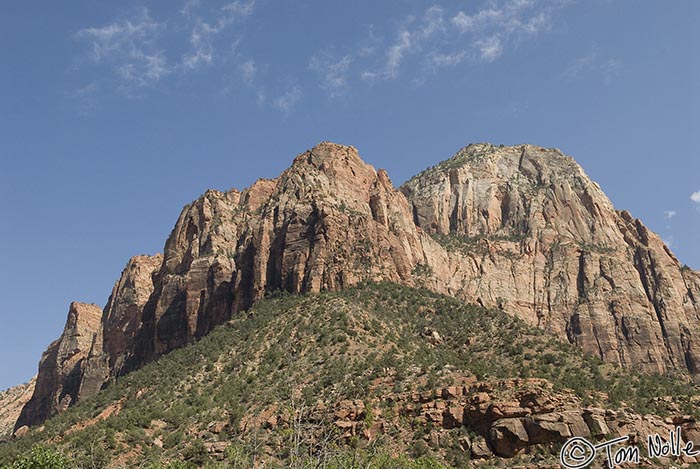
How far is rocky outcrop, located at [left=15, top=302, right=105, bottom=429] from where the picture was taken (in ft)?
409

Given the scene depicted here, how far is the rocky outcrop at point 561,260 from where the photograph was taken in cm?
11906

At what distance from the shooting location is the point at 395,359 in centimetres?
6656

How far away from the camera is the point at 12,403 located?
564 feet

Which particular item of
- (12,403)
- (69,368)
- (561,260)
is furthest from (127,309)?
(561,260)

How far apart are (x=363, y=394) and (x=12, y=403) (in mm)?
142110

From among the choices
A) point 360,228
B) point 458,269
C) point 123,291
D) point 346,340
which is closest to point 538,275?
point 458,269

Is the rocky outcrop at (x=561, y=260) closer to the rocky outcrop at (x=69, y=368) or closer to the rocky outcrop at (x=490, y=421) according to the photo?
the rocky outcrop at (x=490, y=421)

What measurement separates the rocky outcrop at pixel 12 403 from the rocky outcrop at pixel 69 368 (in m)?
12.7

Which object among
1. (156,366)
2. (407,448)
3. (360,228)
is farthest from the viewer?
(360,228)

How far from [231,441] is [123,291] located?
3526 inches

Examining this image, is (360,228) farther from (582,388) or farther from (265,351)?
(582,388)

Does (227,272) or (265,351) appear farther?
(227,272)

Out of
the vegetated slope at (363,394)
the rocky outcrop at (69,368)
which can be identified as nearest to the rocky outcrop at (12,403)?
the rocky outcrop at (69,368)

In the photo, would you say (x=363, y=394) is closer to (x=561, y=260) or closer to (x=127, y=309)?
(x=561, y=260)
